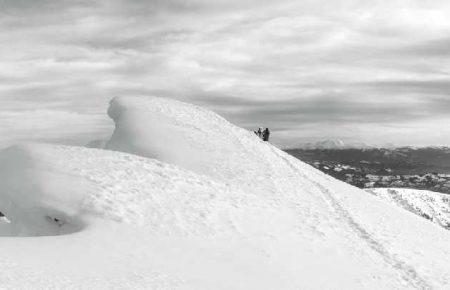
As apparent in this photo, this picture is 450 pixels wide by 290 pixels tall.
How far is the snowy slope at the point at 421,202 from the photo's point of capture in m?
121

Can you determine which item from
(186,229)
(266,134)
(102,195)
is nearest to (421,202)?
(266,134)

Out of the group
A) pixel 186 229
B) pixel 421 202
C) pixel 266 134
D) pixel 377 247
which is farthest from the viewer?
pixel 421 202

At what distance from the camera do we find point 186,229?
19.4m

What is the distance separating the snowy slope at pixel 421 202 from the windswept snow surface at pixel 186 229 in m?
94.1

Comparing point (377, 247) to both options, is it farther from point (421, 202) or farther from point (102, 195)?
point (421, 202)

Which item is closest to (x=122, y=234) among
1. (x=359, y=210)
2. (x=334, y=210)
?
(x=334, y=210)

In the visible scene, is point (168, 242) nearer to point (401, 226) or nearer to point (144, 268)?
point (144, 268)

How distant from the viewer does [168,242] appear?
18.1 m

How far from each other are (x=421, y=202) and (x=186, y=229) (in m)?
121

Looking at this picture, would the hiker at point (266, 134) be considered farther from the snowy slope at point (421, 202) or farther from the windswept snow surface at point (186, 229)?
the snowy slope at point (421, 202)

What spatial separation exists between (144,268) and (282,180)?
50.1ft

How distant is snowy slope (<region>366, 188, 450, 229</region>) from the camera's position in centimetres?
12062

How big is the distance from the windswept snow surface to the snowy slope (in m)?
94.1

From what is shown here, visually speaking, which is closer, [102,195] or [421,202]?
[102,195]
